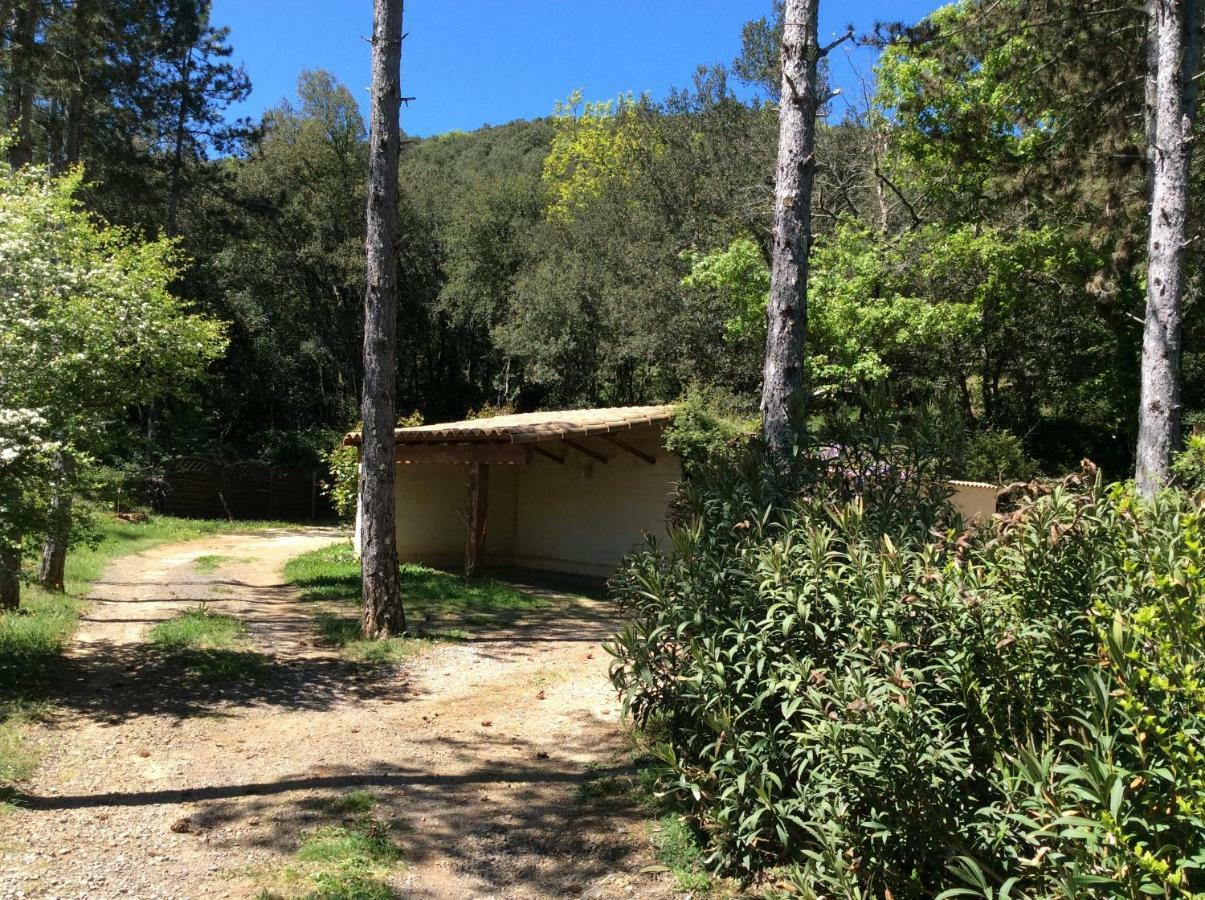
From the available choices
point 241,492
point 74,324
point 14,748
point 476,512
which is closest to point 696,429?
point 476,512

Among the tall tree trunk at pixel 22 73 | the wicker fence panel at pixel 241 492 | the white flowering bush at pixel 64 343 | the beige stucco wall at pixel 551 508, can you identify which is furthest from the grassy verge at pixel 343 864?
the wicker fence panel at pixel 241 492

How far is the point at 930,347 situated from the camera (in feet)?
61.2

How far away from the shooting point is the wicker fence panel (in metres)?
25.4

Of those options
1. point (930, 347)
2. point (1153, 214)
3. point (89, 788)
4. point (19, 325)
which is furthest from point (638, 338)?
point (89, 788)

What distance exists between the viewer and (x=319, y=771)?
551cm

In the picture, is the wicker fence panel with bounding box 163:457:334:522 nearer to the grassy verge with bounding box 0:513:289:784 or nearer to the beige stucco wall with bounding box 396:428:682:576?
the grassy verge with bounding box 0:513:289:784

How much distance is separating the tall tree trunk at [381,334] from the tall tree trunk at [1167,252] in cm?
811

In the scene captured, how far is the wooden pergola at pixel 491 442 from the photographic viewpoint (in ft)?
40.7

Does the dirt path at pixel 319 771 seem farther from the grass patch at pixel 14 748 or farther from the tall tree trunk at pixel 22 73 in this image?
the tall tree trunk at pixel 22 73

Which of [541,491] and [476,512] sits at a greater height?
[541,491]

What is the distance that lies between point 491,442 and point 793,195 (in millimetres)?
7173

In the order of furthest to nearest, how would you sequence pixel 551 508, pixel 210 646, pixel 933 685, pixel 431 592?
pixel 551 508
pixel 431 592
pixel 210 646
pixel 933 685

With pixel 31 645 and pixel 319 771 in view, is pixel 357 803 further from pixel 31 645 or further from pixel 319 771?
pixel 31 645

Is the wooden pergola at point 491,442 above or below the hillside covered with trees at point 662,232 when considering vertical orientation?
below
